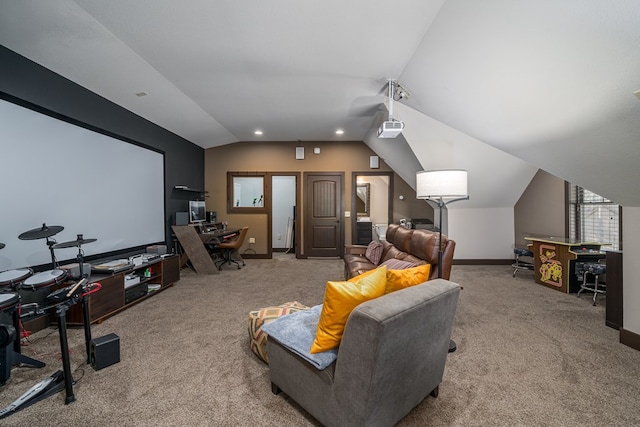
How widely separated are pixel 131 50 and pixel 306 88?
1.85 m

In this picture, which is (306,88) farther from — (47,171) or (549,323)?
(549,323)

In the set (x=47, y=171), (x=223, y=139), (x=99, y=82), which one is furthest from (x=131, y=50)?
(x=223, y=139)

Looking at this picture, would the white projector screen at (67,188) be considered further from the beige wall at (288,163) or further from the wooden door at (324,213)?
the wooden door at (324,213)

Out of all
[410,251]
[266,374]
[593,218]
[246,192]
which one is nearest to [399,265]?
[410,251]

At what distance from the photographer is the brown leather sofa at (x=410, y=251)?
8.82ft

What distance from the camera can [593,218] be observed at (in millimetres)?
4340

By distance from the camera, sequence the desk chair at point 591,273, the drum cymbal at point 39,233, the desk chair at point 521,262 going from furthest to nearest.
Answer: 1. the desk chair at point 521,262
2. the desk chair at point 591,273
3. the drum cymbal at point 39,233

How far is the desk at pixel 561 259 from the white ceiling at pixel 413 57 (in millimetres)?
1454

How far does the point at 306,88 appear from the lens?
3510 millimetres

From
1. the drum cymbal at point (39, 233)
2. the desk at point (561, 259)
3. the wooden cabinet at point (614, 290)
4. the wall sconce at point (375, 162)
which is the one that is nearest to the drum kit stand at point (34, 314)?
the drum cymbal at point (39, 233)

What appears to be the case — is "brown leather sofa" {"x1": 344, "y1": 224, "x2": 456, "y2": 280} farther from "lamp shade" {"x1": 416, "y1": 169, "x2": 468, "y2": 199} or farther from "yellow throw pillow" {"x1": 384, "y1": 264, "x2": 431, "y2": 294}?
"yellow throw pillow" {"x1": 384, "y1": 264, "x2": 431, "y2": 294}

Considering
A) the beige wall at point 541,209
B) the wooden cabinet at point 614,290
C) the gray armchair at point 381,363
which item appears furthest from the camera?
the beige wall at point 541,209

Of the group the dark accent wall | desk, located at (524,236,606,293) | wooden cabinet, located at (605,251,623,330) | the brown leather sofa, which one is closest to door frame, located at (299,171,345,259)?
the brown leather sofa

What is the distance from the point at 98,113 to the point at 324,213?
4323mm
